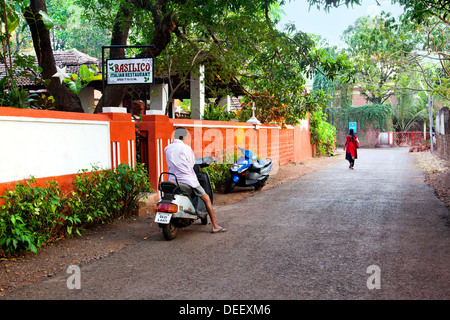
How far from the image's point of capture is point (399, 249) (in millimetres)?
5398

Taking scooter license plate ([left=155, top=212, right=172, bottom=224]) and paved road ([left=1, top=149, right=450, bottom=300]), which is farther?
scooter license plate ([left=155, top=212, right=172, bottom=224])

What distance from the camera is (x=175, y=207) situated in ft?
19.6

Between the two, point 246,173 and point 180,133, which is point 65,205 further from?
point 246,173

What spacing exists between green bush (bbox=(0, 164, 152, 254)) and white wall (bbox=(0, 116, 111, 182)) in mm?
192

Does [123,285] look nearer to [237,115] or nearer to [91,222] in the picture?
[91,222]

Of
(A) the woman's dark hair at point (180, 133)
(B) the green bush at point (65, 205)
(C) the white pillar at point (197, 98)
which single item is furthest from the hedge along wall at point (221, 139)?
(C) the white pillar at point (197, 98)

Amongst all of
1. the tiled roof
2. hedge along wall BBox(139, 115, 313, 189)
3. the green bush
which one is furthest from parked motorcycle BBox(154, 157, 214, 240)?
the tiled roof

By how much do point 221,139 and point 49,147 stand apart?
268 inches

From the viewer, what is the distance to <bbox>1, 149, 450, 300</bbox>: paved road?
13.2 ft

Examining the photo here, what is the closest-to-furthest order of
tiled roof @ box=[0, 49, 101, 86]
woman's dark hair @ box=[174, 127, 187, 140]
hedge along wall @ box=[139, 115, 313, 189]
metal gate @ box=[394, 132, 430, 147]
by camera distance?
woman's dark hair @ box=[174, 127, 187, 140], hedge along wall @ box=[139, 115, 313, 189], tiled roof @ box=[0, 49, 101, 86], metal gate @ box=[394, 132, 430, 147]

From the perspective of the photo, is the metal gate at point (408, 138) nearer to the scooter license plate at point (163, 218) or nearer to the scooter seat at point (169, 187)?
the scooter seat at point (169, 187)

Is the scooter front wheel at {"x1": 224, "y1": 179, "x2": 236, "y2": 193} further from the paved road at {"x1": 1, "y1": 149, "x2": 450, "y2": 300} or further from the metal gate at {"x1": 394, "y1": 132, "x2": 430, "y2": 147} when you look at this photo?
the metal gate at {"x1": 394, "y1": 132, "x2": 430, "y2": 147}

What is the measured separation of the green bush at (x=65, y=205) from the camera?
5160mm

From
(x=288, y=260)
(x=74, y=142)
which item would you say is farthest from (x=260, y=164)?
(x=288, y=260)
